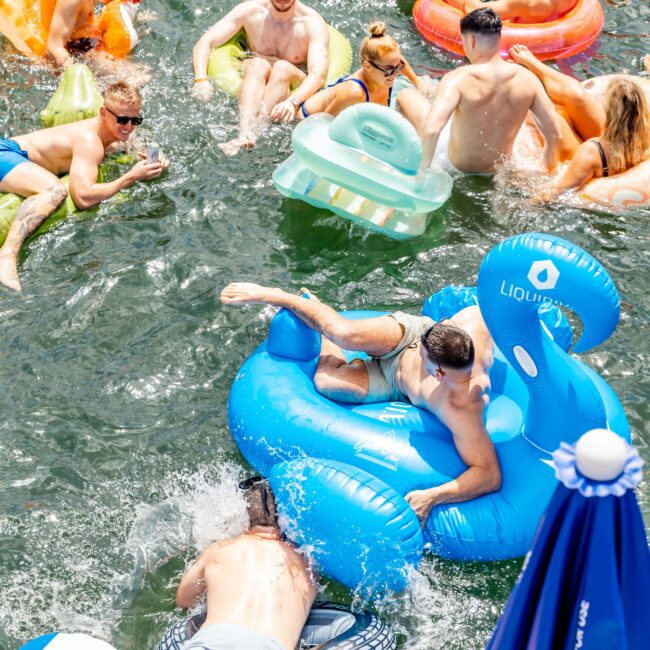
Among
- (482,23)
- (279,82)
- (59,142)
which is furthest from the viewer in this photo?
(279,82)

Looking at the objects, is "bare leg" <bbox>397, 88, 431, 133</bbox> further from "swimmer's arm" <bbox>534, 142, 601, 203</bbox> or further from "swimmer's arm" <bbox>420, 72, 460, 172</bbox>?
"swimmer's arm" <bbox>534, 142, 601, 203</bbox>

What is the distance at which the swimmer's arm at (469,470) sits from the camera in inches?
166

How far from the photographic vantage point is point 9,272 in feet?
19.6

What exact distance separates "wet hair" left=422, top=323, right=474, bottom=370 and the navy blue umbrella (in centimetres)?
188

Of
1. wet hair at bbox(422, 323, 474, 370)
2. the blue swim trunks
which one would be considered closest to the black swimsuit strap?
wet hair at bbox(422, 323, 474, 370)

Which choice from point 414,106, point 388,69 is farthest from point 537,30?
point 388,69

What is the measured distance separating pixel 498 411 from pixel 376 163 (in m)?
2.18

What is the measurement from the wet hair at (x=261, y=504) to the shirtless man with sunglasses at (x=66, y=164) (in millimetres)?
2830

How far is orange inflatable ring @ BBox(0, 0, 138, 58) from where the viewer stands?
7.91m

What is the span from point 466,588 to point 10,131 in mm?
5292

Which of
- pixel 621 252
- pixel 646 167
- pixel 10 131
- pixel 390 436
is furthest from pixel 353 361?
pixel 10 131

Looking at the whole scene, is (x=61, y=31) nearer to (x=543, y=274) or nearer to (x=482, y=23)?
Answer: (x=482, y=23)

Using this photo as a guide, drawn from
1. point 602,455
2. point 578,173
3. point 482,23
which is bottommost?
point 578,173

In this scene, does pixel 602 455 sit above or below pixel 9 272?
above
